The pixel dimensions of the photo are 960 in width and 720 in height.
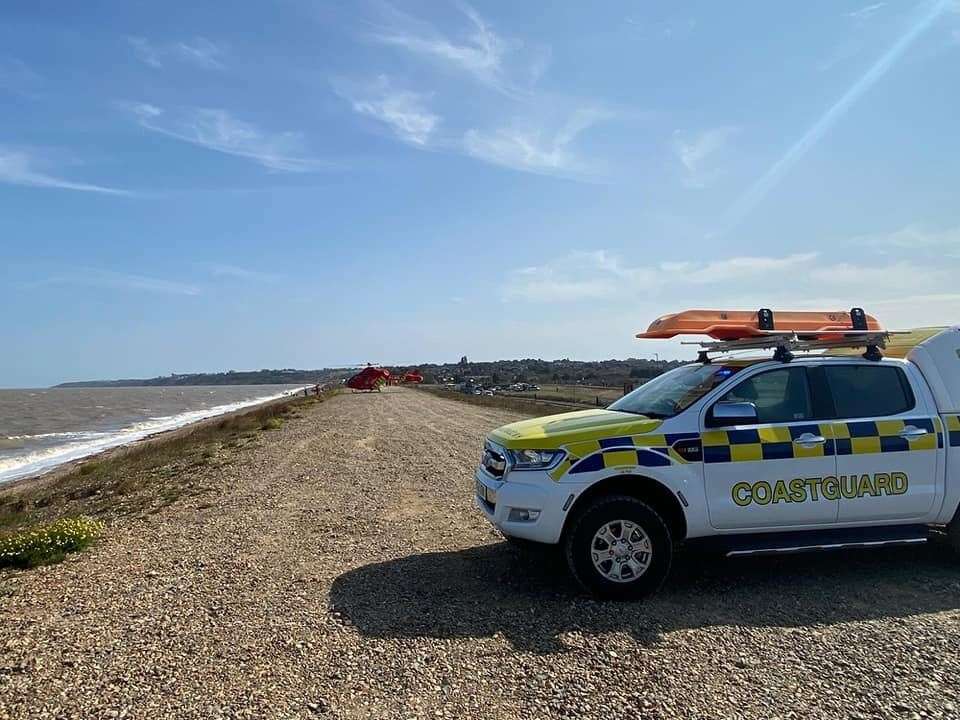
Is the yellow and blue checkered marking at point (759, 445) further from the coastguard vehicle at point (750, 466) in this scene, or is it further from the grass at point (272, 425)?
the grass at point (272, 425)

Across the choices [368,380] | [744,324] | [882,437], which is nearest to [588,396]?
[368,380]

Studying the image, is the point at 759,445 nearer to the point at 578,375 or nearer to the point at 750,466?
the point at 750,466

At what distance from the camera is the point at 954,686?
3756mm

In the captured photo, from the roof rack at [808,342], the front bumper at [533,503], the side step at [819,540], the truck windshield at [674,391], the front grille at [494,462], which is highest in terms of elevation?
the roof rack at [808,342]

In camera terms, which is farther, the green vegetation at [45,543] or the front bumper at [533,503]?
the green vegetation at [45,543]

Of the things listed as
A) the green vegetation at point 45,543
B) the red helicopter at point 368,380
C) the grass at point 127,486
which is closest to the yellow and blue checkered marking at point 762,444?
the green vegetation at point 45,543

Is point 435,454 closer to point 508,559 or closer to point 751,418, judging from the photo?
point 508,559

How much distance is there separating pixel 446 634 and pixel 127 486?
32.4ft

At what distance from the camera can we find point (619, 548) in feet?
16.8

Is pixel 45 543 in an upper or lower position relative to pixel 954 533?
upper

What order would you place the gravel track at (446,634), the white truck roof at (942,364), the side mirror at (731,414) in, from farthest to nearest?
the white truck roof at (942,364)
the side mirror at (731,414)
the gravel track at (446,634)

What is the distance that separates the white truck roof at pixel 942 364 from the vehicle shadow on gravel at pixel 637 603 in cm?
141

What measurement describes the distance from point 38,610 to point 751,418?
5.68 m

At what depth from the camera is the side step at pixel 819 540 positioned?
519cm
